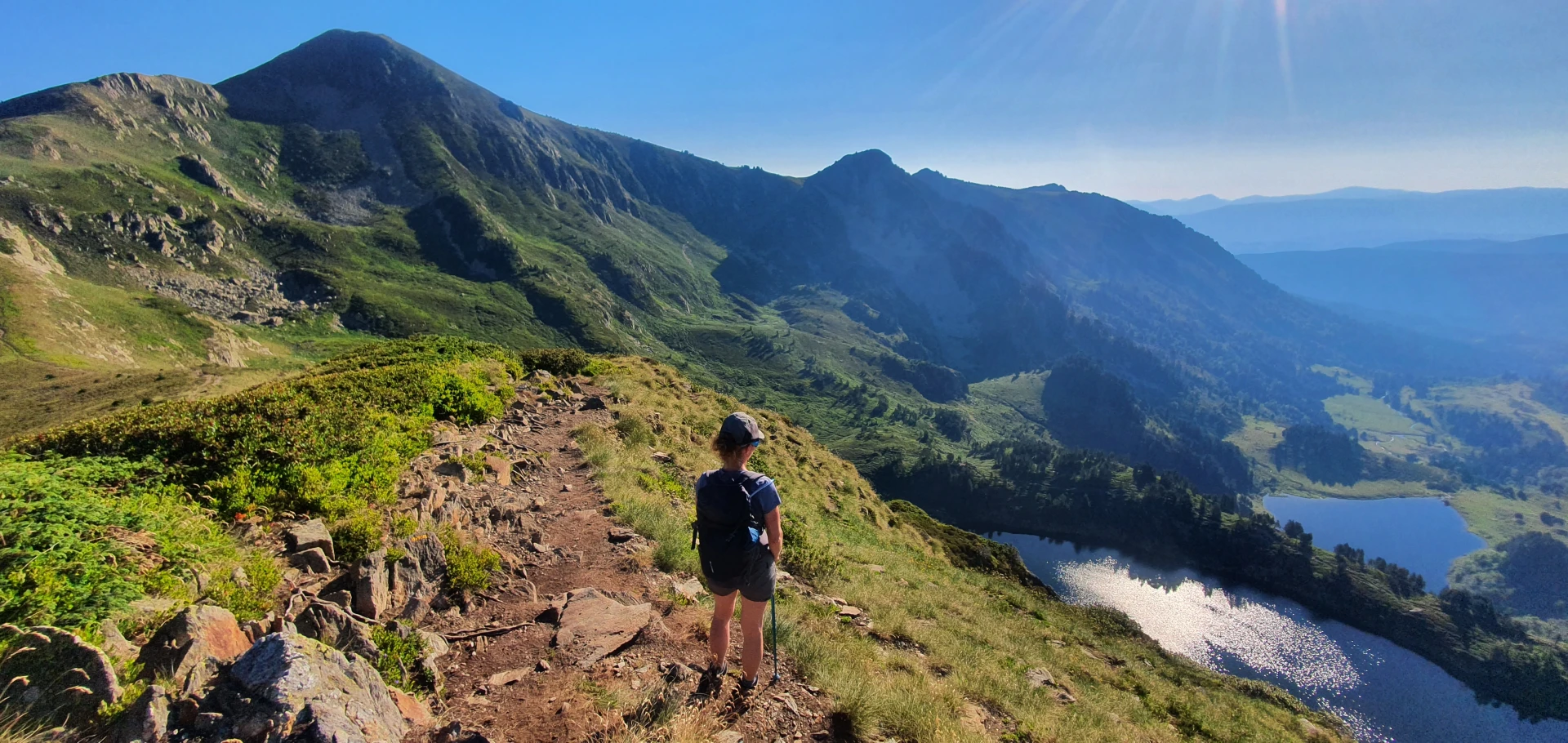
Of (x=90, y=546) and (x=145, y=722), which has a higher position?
(x=90, y=546)

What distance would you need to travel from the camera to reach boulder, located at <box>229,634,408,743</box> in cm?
443

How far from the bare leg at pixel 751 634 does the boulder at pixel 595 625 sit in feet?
6.31

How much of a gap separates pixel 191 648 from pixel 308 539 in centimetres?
341

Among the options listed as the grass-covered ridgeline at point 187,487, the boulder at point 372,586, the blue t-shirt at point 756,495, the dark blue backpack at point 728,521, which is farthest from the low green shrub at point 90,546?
the blue t-shirt at point 756,495

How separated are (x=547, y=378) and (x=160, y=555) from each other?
64.5 feet

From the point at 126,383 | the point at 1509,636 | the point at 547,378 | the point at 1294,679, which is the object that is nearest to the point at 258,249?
the point at 126,383

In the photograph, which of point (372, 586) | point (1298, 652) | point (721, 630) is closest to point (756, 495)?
point (721, 630)

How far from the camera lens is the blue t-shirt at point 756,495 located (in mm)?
6803

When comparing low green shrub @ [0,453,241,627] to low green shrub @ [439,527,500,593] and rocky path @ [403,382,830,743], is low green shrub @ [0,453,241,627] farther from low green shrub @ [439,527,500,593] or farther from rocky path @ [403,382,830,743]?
rocky path @ [403,382,830,743]

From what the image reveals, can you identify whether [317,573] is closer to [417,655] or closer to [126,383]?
[417,655]

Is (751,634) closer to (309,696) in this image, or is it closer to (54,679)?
(309,696)

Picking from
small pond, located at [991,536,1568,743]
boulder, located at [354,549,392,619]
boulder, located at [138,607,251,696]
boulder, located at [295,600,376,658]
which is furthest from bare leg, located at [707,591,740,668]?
small pond, located at [991,536,1568,743]

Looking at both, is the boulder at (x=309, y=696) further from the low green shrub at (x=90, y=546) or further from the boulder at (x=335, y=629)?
the low green shrub at (x=90, y=546)

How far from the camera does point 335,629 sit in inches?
251
